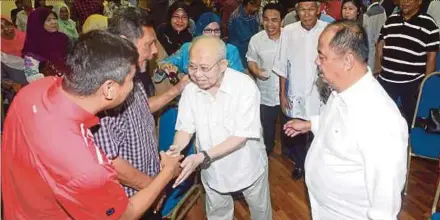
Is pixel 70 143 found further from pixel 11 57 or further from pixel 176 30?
pixel 11 57

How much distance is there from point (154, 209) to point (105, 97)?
769 millimetres

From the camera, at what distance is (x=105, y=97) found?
1330 mm

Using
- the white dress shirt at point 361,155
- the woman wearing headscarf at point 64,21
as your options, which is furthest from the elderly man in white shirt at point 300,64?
the woman wearing headscarf at point 64,21

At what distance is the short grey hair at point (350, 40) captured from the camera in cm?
153

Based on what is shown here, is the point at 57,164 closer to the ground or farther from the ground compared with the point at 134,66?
closer to the ground

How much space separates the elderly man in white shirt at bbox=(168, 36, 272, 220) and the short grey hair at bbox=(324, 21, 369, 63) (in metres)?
0.56

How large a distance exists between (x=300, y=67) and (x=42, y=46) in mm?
2238

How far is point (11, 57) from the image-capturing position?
14.1 feet

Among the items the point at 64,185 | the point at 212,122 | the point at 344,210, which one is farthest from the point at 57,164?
the point at 344,210

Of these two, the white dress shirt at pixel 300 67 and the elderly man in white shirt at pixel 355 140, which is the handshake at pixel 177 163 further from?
the white dress shirt at pixel 300 67

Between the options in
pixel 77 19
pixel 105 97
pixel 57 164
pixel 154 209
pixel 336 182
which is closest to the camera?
pixel 57 164

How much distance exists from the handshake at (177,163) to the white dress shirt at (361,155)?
0.53 meters

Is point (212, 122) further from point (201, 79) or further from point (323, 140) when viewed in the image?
point (323, 140)

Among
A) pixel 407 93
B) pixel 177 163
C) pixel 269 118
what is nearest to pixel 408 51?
pixel 407 93
